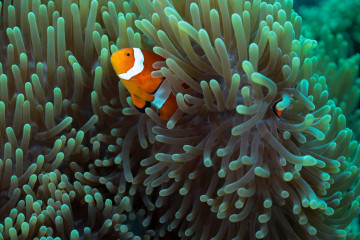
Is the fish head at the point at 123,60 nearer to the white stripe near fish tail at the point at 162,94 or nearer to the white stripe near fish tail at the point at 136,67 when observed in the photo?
the white stripe near fish tail at the point at 136,67

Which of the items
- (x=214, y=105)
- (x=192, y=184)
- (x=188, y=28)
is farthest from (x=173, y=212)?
(x=188, y=28)

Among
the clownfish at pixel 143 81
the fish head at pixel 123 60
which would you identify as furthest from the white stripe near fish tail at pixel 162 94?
the fish head at pixel 123 60

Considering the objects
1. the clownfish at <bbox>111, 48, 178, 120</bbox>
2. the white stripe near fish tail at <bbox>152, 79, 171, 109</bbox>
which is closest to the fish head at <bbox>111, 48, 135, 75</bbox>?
the clownfish at <bbox>111, 48, 178, 120</bbox>

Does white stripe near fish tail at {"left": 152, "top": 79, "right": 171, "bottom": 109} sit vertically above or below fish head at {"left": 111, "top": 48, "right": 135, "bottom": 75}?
below

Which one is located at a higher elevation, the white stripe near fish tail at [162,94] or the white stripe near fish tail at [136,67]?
the white stripe near fish tail at [136,67]

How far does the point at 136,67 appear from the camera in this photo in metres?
1.29

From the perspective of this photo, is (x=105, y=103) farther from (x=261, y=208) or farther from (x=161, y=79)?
(x=261, y=208)

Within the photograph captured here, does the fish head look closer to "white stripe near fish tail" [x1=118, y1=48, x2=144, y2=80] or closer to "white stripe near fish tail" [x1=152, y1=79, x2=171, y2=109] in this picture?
"white stripe near fish tail" [x1=118, y1=48, x2=144, y2=80]

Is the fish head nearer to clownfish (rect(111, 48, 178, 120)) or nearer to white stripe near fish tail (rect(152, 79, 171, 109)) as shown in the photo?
clownfish (rect(111, 48, 178, 120))

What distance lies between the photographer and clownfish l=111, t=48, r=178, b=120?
1.27 m

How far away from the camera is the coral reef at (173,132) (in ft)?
4.07

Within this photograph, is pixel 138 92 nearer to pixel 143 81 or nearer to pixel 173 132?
pixel 143 81

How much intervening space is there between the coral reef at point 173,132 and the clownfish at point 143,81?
0.05m

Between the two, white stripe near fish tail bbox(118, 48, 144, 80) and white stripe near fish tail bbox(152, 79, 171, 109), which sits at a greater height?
white stripe near fish tail bbox(118, 48, 144, 80)
